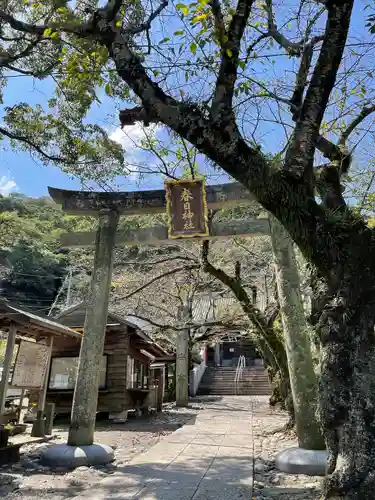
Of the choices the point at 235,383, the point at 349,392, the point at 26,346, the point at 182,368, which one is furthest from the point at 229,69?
the point at 235,383

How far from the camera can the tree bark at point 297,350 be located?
592cm

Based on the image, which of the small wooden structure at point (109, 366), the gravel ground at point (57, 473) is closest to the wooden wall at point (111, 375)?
the small wooden structure at point (109, 366)

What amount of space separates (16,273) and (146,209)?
2905 cm

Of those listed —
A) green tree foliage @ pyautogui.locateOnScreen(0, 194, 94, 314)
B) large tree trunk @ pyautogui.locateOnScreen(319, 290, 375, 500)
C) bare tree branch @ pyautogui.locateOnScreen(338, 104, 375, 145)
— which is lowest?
large tree trunk @ pyautogui.locateOnScreen(319, 290, 375, 500)

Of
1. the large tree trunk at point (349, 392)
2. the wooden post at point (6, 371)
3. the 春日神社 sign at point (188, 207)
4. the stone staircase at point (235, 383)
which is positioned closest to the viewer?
the large tree trunk at point (349, 392)

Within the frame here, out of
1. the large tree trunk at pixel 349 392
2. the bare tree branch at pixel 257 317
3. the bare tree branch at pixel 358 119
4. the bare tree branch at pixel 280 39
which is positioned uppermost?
the bare tree branch at pixel 280 39

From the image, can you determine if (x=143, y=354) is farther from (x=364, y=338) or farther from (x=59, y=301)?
(x=59, y=301)

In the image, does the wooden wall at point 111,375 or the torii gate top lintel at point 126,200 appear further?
the wooden wall at point 111,375

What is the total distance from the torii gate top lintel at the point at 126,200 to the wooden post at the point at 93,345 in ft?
0.96

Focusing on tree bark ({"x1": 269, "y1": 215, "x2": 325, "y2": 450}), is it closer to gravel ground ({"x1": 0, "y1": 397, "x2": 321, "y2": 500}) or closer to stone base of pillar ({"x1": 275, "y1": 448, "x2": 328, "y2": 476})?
stone base of pillar ({"x1": 275, "y1": 448, "x2": 328, "y2": 476})

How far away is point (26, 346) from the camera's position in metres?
8.86

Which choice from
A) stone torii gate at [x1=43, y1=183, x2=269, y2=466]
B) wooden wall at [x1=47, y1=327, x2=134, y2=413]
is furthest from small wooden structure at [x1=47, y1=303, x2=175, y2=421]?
stone torii gate at [x1=43, y1=183, x2=269, y2=466]

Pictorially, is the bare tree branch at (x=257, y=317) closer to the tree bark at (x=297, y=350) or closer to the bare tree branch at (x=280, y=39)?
the tree bark at (x=297, y=350)

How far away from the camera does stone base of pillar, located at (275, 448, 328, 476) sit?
5262mm
